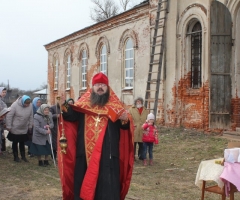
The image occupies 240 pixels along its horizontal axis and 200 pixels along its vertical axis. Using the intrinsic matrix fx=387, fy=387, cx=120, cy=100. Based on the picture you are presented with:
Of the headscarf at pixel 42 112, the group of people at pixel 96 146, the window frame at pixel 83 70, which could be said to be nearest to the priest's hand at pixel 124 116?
the group of people at pixel 96 146

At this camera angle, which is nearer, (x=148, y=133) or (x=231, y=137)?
(x=148, y=133)

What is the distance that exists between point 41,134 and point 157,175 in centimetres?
293

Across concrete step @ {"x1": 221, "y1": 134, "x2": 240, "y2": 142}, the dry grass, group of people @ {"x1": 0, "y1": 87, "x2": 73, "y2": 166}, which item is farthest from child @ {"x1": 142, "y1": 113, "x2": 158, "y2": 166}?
concrete step @ {"x1": 221, "y1": 134, "x2": 240, "y2": 142}

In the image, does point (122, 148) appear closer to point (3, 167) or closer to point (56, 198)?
point (56, 198)

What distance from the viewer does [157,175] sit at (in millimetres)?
8391

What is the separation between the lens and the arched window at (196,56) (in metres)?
13.9

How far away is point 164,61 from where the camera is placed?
15.2m

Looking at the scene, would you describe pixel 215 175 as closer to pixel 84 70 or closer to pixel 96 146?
pixel 96 146

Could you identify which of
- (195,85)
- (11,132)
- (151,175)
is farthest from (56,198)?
(195,85)

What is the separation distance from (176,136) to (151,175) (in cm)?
491

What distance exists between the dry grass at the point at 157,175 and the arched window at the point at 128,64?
20.9ft

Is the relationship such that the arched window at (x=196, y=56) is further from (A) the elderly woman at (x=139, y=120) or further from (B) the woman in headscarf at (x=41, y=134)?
(B) the woman in headscarf at (x=41, y=134)

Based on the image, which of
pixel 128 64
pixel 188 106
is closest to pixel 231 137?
pixel 188 106

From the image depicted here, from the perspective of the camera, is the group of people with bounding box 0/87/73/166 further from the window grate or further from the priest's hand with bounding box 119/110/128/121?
the window grate
